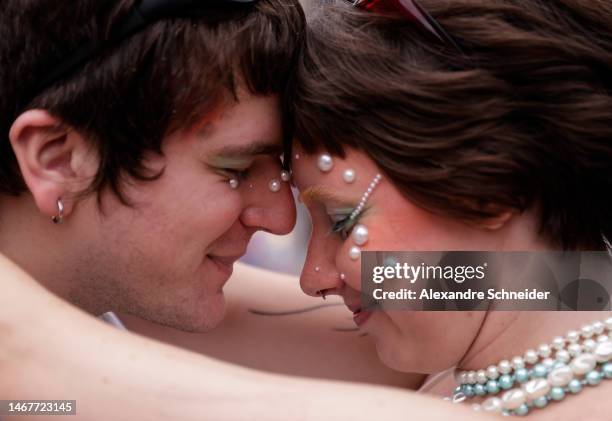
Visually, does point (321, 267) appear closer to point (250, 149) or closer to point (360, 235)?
point (360, 235)

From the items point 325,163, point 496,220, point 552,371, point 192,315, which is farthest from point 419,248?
point 192,315

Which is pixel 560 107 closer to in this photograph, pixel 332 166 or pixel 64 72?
pixel 332 166

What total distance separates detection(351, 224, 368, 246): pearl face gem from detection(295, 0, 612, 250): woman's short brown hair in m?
0.15

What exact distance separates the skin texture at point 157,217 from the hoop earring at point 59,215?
0.01 m

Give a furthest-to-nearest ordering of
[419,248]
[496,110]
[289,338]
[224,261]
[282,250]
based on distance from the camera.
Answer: [282,250], [289,338], [224,261], [419,248], [496,110]

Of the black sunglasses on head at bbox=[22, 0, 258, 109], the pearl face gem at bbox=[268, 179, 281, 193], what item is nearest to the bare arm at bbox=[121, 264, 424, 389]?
the pearl face gem at bbox=[268, 179, 281, 193]

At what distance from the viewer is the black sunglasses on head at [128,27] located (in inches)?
83.6

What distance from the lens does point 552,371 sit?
6.20 ft

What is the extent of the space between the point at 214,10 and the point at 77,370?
115 cm

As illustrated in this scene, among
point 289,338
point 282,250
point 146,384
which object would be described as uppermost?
point 146,384

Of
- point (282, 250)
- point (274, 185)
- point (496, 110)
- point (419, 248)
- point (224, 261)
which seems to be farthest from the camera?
point (282, 250)

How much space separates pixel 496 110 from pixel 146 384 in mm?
1003

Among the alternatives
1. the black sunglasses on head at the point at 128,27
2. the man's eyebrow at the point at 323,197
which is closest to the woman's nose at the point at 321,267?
the man's eyebrow at the point at 323,197

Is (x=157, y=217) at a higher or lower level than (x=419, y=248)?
lower
